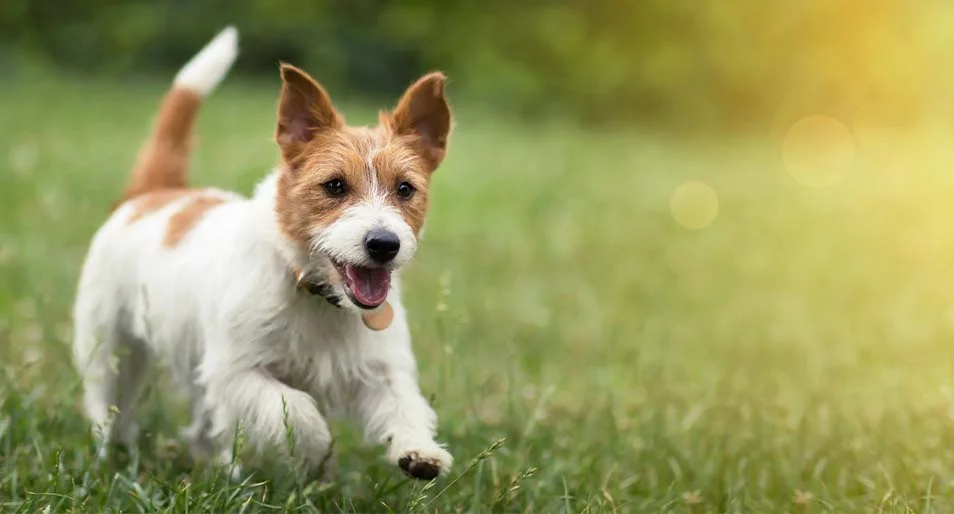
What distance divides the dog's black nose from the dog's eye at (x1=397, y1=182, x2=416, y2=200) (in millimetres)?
282

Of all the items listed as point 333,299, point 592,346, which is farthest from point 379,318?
point 592,346

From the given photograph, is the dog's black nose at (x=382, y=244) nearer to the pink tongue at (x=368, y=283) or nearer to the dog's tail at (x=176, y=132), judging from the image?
the pink tongue at (x=368, y=283)

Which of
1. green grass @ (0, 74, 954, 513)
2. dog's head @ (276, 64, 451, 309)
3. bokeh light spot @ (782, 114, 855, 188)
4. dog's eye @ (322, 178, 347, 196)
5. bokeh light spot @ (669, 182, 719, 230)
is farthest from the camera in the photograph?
bokeh light spot @ (782, 114, 855, 188)

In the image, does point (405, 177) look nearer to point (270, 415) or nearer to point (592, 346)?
point (270, 415)

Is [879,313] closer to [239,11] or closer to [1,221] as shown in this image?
[1,221]

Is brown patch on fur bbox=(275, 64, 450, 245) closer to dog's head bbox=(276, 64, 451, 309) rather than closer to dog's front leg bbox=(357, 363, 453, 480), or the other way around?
dog's head bbox=(276, 64, 451, 309)

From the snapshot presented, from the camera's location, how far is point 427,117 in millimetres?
3592

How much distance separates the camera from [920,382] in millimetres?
5184

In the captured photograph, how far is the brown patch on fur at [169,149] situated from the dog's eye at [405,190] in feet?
4.95

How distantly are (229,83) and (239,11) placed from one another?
479 centimetres

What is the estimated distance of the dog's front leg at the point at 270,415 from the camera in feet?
10.5

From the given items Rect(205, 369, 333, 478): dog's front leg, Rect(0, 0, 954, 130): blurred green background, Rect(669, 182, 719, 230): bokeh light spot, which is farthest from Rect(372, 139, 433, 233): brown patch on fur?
Rect(0, 0, 954, 130): blurred green background

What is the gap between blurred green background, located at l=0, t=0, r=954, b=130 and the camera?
2233 cm

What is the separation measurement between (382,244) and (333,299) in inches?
13.2
